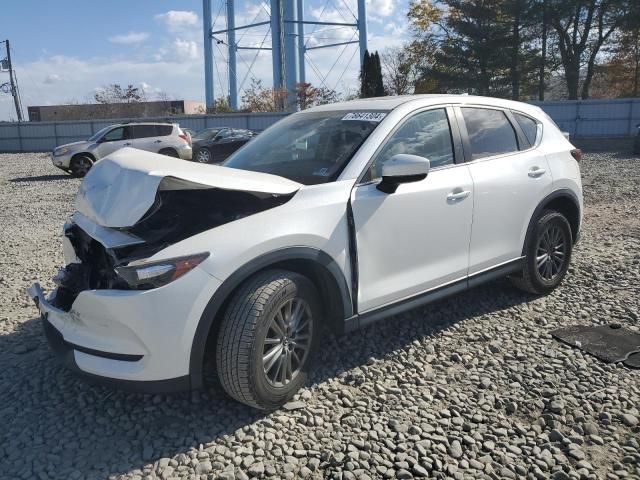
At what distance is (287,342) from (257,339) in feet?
1.02

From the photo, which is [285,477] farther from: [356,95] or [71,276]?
[356,95]

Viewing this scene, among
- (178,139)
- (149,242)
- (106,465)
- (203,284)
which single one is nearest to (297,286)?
(203,284)

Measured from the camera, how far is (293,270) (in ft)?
10.8

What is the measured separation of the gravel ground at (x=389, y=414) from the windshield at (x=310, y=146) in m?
1.31

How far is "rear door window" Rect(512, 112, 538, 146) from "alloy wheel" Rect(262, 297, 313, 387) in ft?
8.86

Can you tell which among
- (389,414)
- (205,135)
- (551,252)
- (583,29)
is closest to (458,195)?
(551,252)

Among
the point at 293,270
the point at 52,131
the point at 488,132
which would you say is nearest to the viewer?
the point at 293,270

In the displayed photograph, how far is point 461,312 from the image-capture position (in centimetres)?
465

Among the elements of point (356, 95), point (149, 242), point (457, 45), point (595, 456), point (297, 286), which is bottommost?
point (595, 456)

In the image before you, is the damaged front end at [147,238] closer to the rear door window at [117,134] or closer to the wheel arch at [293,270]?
the wheel arch at [293,270]

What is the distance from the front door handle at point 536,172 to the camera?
14.9ft

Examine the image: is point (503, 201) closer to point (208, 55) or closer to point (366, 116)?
point (366, 116)

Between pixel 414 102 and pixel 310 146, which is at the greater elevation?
pixel 414 102

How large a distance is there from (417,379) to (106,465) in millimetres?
1865
